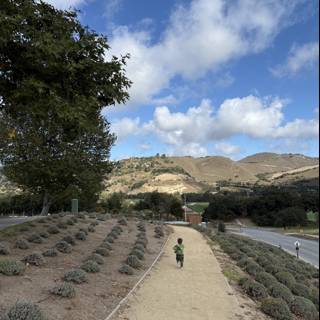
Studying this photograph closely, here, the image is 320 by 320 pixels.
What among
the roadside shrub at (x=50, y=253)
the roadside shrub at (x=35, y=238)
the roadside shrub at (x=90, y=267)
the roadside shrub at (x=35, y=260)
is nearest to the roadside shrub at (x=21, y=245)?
the roadside shrub at (x=50, y=253)

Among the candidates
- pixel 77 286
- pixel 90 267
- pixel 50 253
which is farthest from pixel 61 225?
pixel 77 286

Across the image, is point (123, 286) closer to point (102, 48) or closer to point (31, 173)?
point (102, 48)

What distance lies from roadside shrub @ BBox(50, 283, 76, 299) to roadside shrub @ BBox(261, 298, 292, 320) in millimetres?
5818

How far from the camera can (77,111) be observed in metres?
14.1

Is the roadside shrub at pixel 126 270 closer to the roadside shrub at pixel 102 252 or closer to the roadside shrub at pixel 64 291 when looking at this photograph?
the roadside shrub at pixel 102 252

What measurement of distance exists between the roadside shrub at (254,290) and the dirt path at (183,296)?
68cm

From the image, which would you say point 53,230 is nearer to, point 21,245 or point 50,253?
point 21,245

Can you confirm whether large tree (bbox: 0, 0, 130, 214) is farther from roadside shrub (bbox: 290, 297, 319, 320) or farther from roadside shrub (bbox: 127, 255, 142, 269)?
roadside shrub (bbox: 290, 297, 319, 320)

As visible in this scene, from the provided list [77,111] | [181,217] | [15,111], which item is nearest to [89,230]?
[15,111]

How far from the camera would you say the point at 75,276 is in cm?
1299

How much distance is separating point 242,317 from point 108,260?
683 centimetres

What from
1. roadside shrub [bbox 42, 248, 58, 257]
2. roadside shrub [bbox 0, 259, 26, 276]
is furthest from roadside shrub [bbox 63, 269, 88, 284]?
roadside shrub [bbox 42, 248, 58, 257]

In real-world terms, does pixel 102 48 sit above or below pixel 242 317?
above

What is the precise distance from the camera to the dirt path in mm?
A: 11691
